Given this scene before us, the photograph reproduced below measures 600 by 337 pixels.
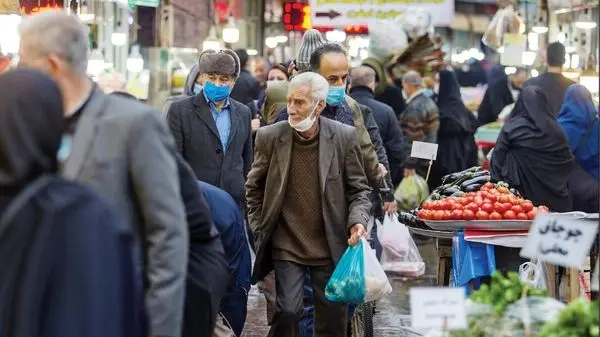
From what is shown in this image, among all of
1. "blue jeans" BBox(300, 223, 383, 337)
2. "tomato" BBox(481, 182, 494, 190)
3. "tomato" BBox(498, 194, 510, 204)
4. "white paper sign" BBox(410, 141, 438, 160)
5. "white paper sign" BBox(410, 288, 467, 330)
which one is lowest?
"blue jeans" BBox(300, 223, 383, 337)

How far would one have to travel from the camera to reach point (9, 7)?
36.6ft

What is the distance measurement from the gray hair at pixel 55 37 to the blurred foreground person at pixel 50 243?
781 mm

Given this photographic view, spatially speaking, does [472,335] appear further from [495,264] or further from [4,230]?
[495,264]

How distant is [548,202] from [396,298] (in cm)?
173

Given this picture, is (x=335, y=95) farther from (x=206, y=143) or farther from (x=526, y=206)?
(x=526, y=206)

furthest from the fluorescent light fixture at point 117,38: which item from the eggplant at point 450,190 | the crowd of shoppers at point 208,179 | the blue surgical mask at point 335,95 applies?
the blue surgical mask at point 335,95

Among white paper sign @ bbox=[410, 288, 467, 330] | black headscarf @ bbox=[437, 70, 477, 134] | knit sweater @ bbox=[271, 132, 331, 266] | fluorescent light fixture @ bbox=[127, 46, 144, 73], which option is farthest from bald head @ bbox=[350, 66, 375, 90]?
white paper sign @ bbox=[410, 288, 467, 330]

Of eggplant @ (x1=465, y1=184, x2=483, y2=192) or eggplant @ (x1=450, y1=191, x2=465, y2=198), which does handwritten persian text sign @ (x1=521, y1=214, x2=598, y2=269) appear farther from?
eggplant @ (x1=465, y1=184, x2=483, y2=192)

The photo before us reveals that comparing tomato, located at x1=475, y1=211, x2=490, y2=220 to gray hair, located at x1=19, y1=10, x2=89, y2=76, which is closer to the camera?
gray hair, located at x1=19, y1=10, x2=89, y2=76

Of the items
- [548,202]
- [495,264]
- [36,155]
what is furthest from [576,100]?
[36,155]

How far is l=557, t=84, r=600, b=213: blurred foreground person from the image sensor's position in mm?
12188

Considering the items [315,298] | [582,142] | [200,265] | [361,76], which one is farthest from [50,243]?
[361,76]

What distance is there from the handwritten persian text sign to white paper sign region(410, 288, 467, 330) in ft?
1.56

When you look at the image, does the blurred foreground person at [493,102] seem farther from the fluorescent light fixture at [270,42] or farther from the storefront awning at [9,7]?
the fluorescent light fixture at [270,42]
